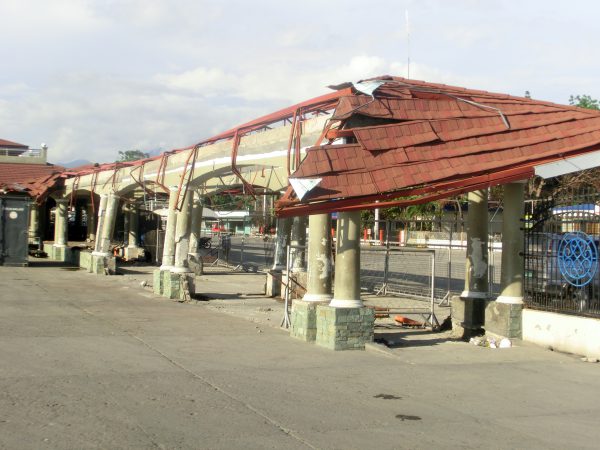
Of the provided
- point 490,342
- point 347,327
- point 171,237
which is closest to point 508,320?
point 490,342

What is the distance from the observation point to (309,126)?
12844mm

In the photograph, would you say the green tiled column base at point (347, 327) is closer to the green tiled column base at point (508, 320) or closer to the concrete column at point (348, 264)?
the concrete column at point (348, 264)

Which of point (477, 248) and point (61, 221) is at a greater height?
point (61, 221)

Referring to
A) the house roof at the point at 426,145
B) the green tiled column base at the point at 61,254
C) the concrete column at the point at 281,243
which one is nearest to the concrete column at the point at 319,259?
the house roof at the point at 426,145

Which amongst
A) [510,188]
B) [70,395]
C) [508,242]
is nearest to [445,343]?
[508,242]

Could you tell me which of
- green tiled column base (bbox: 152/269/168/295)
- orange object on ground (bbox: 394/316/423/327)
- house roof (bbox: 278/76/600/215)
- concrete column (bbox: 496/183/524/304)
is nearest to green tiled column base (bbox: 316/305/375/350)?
house roof (bbox: 278/76/600/215)

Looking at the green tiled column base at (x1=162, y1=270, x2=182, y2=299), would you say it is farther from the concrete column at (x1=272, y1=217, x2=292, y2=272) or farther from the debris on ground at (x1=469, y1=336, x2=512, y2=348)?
the debris on ground at (x1=469, y1=336, x2=512, y2=348)

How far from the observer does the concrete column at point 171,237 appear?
63.2ft

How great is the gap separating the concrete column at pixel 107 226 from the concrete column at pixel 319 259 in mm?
15343

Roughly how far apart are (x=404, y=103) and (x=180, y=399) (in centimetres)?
645

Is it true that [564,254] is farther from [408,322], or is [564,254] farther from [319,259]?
[319,259]

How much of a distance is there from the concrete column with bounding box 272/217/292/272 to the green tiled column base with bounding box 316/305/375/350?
459 inches

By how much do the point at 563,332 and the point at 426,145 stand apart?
373 cm

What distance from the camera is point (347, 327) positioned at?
36.8ft
